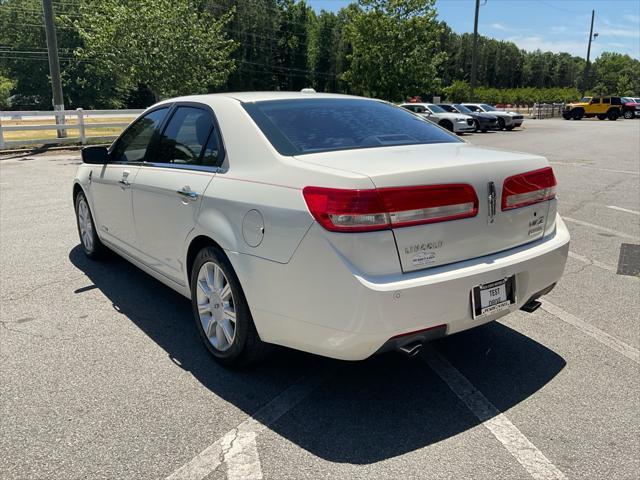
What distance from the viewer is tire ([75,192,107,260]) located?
554 centimetres

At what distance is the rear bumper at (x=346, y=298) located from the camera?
8.51 ft

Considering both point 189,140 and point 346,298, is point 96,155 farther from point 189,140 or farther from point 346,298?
point 346,298

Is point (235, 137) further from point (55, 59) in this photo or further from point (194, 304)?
point (55, 59)

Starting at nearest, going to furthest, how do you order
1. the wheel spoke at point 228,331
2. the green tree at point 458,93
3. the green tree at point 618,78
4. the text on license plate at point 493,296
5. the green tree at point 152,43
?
the text on license plate at point 493,296, the wheel spoke at point 228,331, the green tree at point 152,43, the green tree at point 458,93, the green tree at point 618,78

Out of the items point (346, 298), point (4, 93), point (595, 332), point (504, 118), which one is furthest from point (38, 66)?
point (346, 298)

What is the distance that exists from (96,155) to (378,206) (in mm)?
3262

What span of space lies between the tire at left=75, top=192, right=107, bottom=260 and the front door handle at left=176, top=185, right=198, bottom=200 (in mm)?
2254

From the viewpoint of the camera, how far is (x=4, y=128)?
17.5 m

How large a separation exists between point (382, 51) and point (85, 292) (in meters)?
33.2

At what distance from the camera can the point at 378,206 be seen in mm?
2604

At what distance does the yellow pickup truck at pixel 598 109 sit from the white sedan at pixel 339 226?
4906 centimetres

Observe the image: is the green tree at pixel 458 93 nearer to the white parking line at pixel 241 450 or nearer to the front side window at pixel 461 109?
the front side window at pixel 461 109

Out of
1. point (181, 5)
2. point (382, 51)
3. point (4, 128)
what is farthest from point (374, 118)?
point (382, 51)

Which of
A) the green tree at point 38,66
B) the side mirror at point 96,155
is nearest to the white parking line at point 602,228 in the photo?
the side mirror at point 96,155
